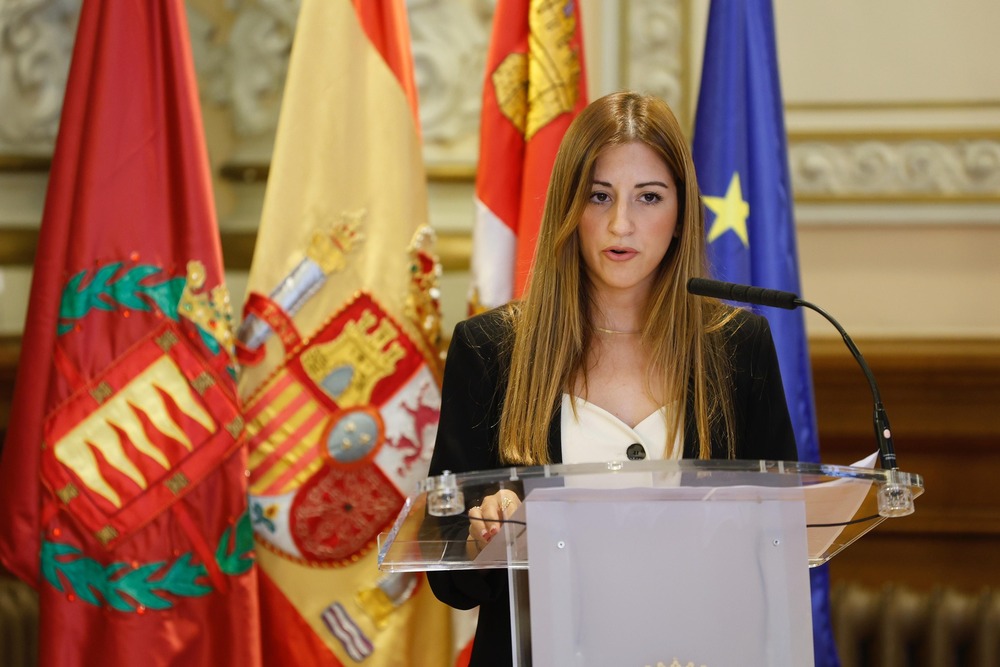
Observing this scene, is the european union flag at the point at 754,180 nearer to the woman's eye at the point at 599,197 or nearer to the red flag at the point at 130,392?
the woman's eye at the point at 599,197

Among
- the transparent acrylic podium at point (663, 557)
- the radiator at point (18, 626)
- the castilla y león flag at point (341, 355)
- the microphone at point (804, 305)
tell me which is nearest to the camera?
the transparent acrylic podium at point (663, 557)

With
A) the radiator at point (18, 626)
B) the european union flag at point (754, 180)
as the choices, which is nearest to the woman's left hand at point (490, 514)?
the european union flag at point (754, 180)

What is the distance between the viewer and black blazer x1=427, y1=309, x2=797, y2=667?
189cm

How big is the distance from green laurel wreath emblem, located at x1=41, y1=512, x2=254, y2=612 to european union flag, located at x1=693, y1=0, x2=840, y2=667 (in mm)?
1418

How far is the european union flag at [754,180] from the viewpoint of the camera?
9.74ft

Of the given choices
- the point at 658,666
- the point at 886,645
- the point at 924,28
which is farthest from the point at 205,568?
the point at 924,28

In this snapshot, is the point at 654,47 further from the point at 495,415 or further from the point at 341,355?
the point at 495,415

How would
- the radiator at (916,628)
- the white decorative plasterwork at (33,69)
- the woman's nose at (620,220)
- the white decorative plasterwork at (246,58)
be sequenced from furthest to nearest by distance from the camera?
1. the white decorative plasterwork at (246,58)
2. the white decorative plasterwork at (33,69)
3. the radiator at (916,628)
4. the woman's nose at (620,220)

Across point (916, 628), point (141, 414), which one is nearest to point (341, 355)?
point (141, 414)

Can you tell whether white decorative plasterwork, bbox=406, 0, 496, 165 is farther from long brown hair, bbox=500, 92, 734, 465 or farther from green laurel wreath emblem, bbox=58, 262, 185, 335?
long brown hair, bbox=500, 92, 734, 465

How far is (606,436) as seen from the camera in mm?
1918

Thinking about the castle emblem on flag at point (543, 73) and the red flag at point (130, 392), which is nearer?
the red flag at point (130, 392)

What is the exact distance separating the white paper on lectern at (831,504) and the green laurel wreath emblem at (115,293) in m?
1.64

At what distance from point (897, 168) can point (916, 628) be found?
1.30 metres
